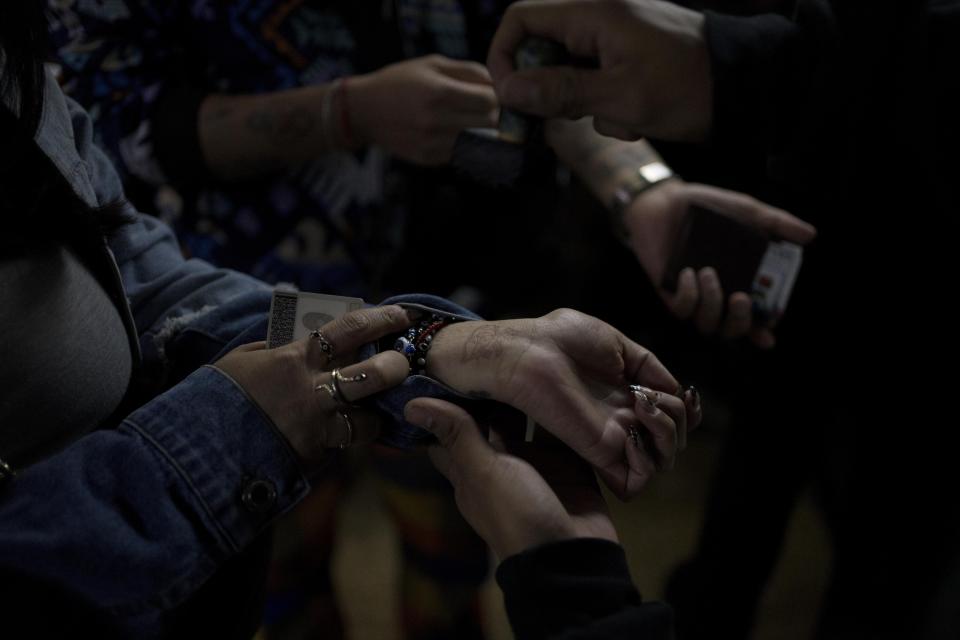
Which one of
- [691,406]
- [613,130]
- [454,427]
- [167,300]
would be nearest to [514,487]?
[454,427]

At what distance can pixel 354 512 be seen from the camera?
1.30 meters

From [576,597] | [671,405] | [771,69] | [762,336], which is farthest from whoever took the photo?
[762,336]

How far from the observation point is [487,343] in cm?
51

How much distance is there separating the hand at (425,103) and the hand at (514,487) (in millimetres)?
437

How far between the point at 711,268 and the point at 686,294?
4cm

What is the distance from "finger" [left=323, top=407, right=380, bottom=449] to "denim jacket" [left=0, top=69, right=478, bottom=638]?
0.7 inches

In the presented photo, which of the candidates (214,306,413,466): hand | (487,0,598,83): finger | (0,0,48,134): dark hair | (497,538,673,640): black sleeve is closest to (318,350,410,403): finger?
(214,306,413,466): hand

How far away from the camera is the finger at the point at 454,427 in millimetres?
498

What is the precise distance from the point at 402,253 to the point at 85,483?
1.78 feet

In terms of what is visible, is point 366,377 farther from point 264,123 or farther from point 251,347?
point 264,123

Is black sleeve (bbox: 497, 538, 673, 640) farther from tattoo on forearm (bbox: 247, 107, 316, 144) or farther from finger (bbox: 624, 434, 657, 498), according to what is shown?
tattoo on forearm (bbox: 247, 107, 316, 144)

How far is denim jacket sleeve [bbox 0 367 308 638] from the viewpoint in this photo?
0.39m

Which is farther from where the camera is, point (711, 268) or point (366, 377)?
point (711, 268)

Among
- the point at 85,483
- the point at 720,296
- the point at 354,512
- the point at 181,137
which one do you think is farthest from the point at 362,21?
the point at 354,512
